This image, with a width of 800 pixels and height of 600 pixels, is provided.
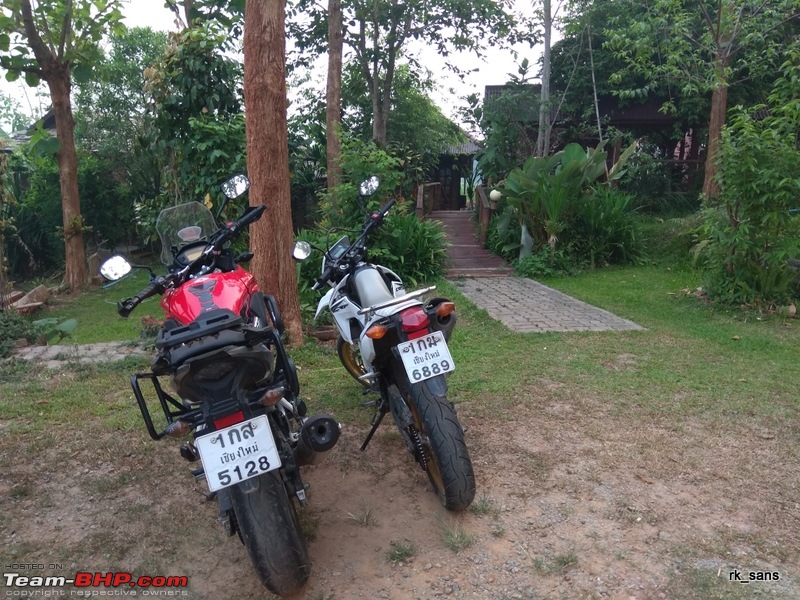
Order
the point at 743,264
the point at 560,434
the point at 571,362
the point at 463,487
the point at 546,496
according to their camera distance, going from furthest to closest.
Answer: the point at 743,264
the point at 571,362
the point at 560,434
the point at 546,496
the point at 463,487

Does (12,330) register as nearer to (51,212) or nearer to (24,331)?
(24,331)

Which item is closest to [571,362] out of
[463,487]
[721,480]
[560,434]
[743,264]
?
[560,434]

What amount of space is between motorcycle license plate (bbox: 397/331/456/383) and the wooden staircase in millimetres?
6859

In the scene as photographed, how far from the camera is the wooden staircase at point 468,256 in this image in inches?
401

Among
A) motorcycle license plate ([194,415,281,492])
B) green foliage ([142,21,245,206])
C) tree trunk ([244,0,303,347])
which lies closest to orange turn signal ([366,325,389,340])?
motorcycle license plate ([194,415,281,492])

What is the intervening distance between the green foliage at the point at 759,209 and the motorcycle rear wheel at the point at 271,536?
19.6ft

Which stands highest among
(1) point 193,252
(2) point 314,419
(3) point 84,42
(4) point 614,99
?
(3) point 84,42

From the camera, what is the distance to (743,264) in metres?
7.03

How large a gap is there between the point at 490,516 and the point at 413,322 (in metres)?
0.94

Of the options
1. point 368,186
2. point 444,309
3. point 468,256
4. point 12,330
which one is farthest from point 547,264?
point 444,309

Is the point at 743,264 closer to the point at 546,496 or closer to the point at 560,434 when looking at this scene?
the point at 560,434

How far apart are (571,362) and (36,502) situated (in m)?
3.77

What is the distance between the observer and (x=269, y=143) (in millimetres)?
5145

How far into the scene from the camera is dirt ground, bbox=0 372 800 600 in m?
2.49
